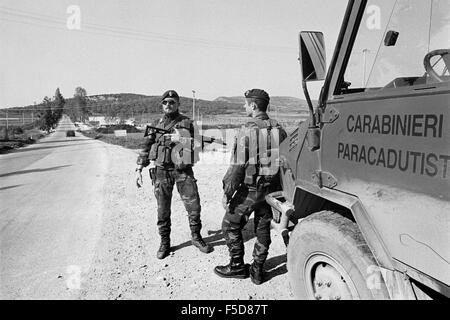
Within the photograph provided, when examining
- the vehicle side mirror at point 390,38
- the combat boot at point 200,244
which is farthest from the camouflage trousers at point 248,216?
the vehicle side mirror at point 390,38

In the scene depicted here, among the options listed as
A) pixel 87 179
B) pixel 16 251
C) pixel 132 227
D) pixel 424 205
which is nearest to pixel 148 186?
pixel 87 179

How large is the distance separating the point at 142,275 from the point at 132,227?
1.55m

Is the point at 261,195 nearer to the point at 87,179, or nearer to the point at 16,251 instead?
the point at 16,251

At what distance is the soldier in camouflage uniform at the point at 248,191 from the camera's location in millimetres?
2895

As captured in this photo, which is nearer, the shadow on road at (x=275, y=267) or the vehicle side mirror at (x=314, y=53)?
the vehicle side mirror at (x=314, y=53)

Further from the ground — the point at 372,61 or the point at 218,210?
the point at 372,61

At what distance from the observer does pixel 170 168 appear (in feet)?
12.3

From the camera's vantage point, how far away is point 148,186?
7590 mm

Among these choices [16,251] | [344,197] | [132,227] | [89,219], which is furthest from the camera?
[89,219]

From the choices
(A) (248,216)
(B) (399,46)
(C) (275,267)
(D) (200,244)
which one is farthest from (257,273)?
(B) (399,46)

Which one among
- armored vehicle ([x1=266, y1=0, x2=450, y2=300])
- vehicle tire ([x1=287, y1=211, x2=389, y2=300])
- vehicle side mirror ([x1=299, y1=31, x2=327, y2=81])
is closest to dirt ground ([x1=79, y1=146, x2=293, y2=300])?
vehicle tire ([x1=287, y1=211, x2=389, y2=300])

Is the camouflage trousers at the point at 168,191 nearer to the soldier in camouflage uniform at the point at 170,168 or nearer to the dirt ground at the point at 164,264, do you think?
the soldier in camouflage uniform at the point at 170,168

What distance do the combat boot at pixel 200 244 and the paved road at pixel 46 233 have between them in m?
1.29
